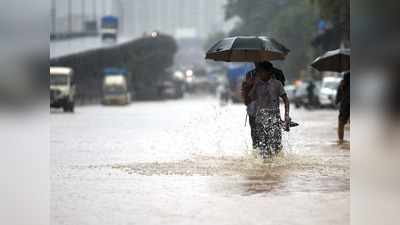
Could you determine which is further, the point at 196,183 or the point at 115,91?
the point at 115,91

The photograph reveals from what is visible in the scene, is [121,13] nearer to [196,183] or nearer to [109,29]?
[109,29]

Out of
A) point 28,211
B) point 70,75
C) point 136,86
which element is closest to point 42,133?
point 28,211

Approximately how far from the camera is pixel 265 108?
41.8ft

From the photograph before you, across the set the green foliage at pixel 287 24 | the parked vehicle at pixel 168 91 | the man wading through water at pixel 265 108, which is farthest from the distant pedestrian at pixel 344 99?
the parked vehicle at pixel 168 91

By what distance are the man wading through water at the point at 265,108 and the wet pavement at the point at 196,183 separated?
27cm

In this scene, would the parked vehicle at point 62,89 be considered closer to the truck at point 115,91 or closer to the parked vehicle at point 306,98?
the parked vehicle at point 306,98

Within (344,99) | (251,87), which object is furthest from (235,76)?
(251,87)

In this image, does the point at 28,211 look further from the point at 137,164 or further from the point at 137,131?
the point at 137,131

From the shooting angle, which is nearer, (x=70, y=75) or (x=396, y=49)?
(x=396, y=49)

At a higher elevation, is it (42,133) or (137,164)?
(42,133)

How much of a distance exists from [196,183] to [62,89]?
3103 cm

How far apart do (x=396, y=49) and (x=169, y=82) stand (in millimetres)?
85783

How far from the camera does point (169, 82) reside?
9175 cm

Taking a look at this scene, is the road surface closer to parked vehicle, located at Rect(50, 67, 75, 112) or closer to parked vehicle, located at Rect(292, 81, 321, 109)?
parked vehicle, located at Rect(50, 67, 75, 112)
